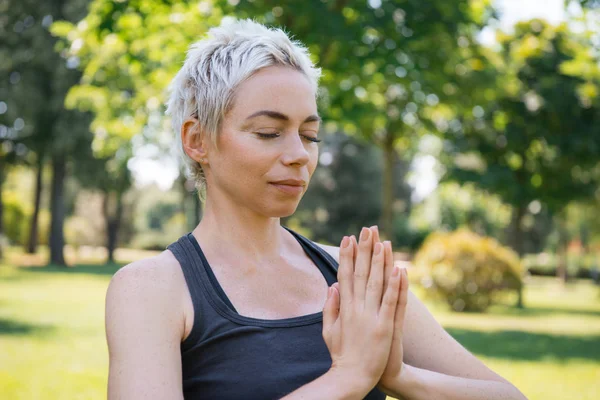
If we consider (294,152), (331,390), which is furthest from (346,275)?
(294,152)

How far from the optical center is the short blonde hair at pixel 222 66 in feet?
6.00

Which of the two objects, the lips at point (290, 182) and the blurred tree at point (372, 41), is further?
the blurred tree at point (372, 41)

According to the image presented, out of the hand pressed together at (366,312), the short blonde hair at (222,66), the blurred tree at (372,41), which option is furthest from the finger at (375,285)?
the blurred tree at (372,41)

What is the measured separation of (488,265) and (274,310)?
714 inches

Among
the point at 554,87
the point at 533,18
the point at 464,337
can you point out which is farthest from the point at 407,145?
the point at 464,337

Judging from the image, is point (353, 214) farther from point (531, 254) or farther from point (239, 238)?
point (239, 238)

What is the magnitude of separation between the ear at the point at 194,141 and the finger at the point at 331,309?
1.87 feet

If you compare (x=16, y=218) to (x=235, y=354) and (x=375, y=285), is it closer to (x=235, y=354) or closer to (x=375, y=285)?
(x=235, y=354)

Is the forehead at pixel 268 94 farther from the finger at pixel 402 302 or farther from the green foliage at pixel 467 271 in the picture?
the green foliage at pixel 467 271

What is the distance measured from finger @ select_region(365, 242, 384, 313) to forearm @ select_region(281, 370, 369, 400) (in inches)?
7.0

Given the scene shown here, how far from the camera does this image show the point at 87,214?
5438 centimetres

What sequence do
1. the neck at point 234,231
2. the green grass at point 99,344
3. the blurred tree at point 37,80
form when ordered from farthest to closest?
the blurred tree at point 37,80
the green grass at point 99,344
the neck at point 234,231

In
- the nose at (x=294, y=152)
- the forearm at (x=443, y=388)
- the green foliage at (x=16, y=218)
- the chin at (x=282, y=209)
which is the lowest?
the green foliage at (x=16, y=218)

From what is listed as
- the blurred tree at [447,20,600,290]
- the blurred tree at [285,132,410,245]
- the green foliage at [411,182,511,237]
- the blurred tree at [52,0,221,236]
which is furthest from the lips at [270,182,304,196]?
the green foliage at [411,182,511,237]
